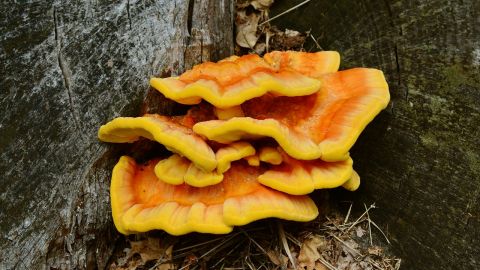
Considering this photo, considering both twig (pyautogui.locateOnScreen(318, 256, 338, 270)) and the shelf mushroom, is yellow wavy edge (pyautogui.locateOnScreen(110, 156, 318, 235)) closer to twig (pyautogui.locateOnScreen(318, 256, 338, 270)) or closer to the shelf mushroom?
the shelf mushroom

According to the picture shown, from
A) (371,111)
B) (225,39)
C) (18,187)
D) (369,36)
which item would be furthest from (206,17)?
(18,187)

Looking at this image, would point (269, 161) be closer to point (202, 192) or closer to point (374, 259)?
point (202, 192)

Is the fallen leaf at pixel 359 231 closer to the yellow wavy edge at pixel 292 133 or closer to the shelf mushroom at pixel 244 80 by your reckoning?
the yellow wavy edge at pixel 292 133

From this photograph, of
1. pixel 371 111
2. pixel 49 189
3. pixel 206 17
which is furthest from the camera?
pixel 206 17

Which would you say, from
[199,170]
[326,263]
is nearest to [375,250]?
[326,263]

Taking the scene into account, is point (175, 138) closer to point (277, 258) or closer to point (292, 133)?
point (292, 133)

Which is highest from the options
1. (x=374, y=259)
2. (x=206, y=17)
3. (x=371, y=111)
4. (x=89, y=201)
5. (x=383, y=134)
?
(x=206, y=17)

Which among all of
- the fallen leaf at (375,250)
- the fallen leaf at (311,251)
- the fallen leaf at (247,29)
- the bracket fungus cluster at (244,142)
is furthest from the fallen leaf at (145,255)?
the fallen leaf at (247,29)
